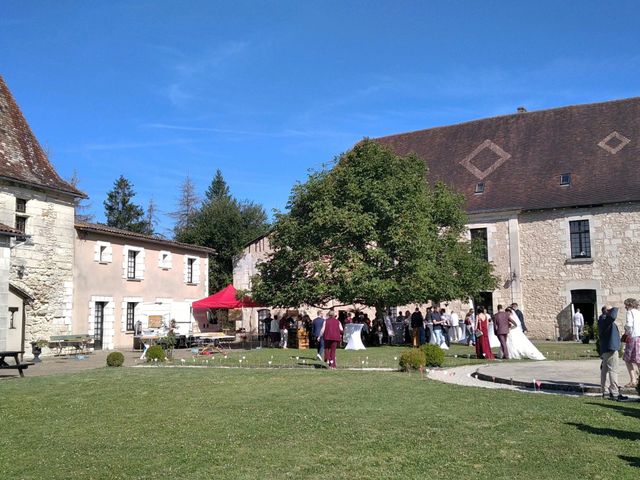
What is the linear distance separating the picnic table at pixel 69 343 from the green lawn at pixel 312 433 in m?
12.2

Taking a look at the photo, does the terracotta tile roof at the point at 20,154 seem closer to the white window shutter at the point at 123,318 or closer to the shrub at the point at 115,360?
the white window shutter at the point at 123,318

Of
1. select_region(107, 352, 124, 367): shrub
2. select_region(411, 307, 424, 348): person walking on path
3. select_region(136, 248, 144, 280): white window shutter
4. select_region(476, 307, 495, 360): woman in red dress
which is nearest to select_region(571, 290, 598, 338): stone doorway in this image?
select_region(411, 307, 424, 348): person walking on path

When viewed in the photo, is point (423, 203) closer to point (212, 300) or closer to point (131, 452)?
point (212, 300)

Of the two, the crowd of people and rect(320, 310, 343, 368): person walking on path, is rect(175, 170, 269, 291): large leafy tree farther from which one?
rect(320, 310, 343, 368): person walking on path

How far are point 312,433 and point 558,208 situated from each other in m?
25.4

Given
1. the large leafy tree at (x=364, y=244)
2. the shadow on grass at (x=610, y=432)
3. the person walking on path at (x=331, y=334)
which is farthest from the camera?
the large leafy tree at (x=364, y=244)

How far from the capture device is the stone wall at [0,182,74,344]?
2247 centimetres

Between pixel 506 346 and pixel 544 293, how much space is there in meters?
13.5

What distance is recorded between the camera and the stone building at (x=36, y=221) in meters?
22.5

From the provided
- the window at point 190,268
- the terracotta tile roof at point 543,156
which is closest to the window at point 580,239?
the terracotta tile roof at point 543,156

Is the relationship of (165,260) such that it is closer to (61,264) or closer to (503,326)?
(61,264)

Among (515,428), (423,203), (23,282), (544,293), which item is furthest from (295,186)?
(515,428)

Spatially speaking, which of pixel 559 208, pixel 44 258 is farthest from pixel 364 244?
pixel 44 258

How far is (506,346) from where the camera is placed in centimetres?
1788
